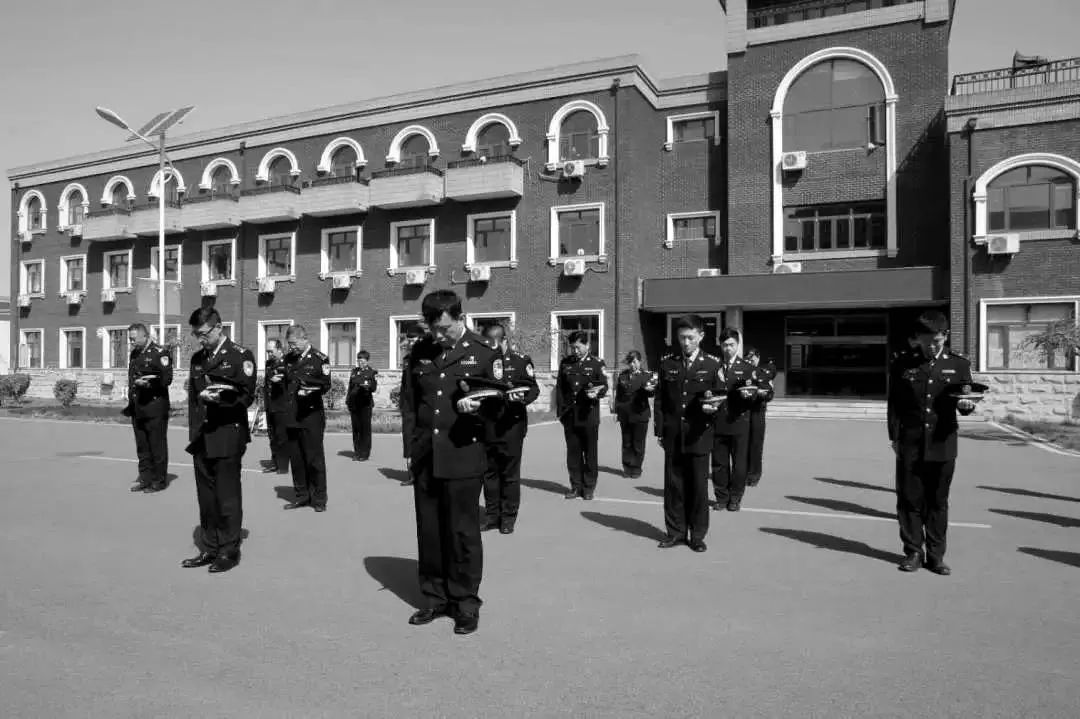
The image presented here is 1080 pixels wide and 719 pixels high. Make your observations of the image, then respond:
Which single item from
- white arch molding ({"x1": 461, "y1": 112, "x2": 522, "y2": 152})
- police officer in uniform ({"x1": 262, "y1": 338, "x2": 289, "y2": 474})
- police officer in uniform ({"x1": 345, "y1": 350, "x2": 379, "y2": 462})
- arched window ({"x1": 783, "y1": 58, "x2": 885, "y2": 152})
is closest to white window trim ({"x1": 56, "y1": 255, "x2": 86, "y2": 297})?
white arch molding ({"x1": 461, "y1": 112, "x2": 522, "y2": 152})

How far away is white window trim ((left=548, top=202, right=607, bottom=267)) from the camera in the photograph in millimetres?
28375

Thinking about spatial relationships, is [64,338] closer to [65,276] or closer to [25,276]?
A: [65,276]

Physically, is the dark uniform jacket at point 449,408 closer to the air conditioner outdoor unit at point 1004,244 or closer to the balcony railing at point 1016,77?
the air conditioner outdoor unit at point 1004,244

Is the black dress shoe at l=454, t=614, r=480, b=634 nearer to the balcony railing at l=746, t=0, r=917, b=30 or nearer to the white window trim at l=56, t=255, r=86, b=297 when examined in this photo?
the balcony railing at l=746, t=0, r=917, b=30

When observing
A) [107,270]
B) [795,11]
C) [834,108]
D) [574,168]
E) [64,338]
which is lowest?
[64,338]

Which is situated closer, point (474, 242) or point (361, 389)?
point (361, 389)

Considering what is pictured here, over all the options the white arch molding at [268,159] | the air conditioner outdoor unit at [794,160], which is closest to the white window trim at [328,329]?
the white arch molding at [268,159]

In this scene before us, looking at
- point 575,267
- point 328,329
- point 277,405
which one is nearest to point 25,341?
point 328,329

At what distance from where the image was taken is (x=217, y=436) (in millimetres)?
6820

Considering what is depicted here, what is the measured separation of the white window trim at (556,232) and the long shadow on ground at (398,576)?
73.5 ft

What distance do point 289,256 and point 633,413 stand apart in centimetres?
2607

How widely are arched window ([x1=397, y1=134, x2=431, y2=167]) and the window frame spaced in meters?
2.19

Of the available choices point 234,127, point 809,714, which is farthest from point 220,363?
point 234,127

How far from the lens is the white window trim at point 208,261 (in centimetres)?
3600
